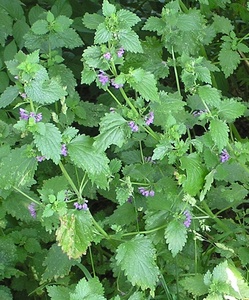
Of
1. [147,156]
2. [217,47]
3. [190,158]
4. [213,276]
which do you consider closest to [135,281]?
[213,276]

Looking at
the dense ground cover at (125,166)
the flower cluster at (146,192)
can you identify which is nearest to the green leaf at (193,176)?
the dense ground cover at (125,166)

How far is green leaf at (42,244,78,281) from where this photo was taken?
73.8 inches

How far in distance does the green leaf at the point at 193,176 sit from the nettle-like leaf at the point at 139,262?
20 centimetres

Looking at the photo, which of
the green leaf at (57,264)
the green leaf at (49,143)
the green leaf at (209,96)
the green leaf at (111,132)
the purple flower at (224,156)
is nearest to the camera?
the green leaf at (49,143)

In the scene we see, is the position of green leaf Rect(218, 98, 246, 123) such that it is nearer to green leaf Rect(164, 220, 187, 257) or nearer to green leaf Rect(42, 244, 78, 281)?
green leaf Rect(164, 220, 187, 257)

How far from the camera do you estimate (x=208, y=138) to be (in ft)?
5.66

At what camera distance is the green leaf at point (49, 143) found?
1.45m

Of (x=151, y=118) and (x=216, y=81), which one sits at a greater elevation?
(x=151, y=118)

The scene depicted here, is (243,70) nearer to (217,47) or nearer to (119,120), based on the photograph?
(217,47)

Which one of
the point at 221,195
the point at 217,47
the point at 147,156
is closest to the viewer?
the point at 221,195

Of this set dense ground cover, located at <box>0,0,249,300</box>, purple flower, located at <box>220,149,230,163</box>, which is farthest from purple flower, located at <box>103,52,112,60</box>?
purple flower, located at <box>220,149,230,163</box>

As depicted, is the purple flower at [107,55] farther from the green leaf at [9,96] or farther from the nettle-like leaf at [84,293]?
the nettle-like leaf at [84,293]

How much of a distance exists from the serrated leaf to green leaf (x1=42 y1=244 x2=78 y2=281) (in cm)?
46

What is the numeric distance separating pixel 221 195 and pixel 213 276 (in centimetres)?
44
